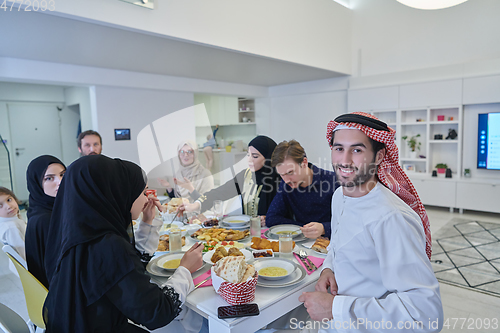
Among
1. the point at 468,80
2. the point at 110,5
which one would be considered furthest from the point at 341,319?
the point at 468,80

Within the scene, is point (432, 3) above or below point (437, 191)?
above

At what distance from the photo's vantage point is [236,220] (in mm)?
2352

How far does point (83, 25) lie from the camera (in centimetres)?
305

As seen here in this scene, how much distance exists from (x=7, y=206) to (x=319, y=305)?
2.41 m

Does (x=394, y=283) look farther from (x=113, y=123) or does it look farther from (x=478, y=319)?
(x=113, y=123)

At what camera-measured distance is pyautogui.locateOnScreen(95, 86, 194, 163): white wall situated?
4.96 m

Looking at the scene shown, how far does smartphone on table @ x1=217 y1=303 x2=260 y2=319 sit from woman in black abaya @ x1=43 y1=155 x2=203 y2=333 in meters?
0.19

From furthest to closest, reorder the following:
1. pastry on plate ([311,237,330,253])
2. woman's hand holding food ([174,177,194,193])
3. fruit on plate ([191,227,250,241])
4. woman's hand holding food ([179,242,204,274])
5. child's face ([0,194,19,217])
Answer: woman's hand holding food ([174,177,194,193]) → child's face ([0,194,19,217]) → fruit on plate ([191,227,250,241]) → pastry on plate ([311,237,330,253]) → woman's hand holding food ([179,242,204,274])

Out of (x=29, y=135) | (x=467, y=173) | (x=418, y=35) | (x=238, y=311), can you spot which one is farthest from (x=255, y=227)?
(x=29, y=135)

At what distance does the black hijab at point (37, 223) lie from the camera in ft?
5.35

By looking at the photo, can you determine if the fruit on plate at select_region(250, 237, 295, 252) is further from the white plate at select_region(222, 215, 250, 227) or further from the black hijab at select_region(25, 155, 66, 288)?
the black hijab at select_region(25, 155, 66, 288)

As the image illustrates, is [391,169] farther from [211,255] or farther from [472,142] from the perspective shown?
[472,142]

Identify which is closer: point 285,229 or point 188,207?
point 285,229

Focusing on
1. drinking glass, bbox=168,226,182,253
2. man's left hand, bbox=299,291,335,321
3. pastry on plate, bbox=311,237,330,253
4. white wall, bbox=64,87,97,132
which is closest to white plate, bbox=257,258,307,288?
man's left hand, bbox=299,291,335,321
